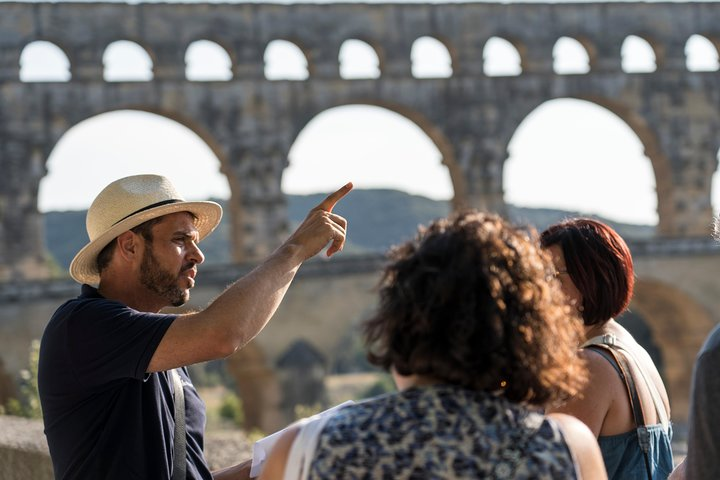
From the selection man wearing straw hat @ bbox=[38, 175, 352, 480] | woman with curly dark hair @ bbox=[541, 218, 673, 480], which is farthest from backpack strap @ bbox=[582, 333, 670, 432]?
man wearing straw hat @ bbox=[38, 175, 352, 480]

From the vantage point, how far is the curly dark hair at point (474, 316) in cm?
255

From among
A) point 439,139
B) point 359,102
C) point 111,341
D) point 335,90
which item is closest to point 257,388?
point 335,90

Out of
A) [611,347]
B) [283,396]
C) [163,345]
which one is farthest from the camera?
[283,396]

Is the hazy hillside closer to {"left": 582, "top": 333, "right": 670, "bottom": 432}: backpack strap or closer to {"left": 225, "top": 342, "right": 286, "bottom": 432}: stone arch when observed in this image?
{"left": 225, "top": 342, "right": 286, "bottom": 432}: stone arch

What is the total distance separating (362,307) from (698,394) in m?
23.9

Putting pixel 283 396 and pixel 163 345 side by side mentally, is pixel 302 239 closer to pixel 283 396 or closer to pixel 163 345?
pixel 163 345

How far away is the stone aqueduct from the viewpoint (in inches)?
1040

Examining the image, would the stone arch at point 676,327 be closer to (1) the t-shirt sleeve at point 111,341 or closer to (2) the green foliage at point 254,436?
(2) the green foliage at point 254,436

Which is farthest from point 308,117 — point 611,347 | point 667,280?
point 611,347

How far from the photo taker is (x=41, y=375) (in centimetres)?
349

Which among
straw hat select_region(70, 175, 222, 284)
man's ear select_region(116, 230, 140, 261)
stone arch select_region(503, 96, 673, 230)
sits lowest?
stone arch select_region(503, 96, 673, 230)

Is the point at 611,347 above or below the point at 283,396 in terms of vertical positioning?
above

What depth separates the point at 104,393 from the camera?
3469mm

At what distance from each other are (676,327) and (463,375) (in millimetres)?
28219
